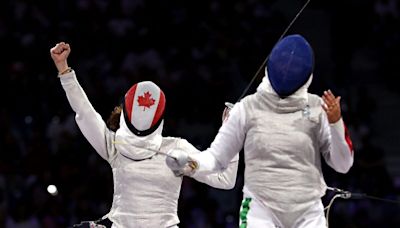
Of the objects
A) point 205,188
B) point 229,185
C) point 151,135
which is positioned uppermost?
point 151,135

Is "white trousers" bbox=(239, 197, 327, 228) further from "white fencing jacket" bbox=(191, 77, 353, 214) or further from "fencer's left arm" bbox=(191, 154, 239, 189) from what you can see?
"fencer's left arm" bbox=(191, 154, 239, 189)

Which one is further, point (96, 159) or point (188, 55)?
point (188, 55)

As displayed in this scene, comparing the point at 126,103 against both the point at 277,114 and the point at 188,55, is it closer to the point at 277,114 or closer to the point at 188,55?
the point at 277,114

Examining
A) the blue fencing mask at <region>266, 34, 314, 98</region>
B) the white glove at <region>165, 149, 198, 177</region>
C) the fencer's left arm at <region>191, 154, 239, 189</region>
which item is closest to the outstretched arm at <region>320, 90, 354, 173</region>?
the blue fencing mask at <region>266, 34, 314, 98</region>

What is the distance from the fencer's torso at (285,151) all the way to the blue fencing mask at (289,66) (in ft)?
0.16

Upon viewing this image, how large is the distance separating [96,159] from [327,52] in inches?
92.3

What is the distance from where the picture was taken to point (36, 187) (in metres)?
6.28

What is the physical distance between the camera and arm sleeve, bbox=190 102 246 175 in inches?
128

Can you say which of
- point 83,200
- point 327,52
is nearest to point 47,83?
point 83,200

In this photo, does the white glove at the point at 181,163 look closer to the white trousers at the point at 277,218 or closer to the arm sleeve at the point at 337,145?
the white trousers at the point at 277,218

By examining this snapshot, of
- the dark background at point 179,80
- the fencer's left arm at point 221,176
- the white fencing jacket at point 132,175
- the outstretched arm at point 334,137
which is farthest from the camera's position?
the dark background at point 179,80

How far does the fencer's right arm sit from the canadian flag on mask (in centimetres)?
46

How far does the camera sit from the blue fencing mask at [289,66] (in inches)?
126

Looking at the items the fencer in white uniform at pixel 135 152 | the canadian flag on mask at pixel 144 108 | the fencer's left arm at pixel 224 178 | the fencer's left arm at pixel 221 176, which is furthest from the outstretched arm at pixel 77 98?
the fencer's left arm at pixel 224 178
